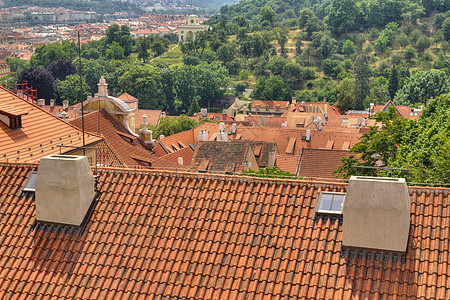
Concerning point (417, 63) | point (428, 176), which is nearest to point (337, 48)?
point (417, 63)

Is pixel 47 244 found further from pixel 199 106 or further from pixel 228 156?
pixel 199 106

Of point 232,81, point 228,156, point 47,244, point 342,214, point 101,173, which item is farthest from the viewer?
point 232,81

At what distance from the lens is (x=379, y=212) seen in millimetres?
11422

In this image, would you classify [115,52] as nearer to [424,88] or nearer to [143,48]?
[143,48]

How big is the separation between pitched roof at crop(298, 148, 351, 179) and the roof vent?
33.3 metres

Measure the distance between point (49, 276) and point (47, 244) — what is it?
31.5 inches

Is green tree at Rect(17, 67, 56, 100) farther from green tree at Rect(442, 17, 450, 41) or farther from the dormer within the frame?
the dormer

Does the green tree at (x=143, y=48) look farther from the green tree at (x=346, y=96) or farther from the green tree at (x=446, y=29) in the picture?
the green tree at (x=446, y=29)

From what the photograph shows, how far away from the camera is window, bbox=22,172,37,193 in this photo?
14.0 m

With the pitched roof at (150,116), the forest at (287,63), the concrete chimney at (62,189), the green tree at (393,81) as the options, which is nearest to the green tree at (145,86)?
the forest at (287,63)

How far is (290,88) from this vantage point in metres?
146

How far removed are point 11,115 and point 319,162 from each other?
28874 mm

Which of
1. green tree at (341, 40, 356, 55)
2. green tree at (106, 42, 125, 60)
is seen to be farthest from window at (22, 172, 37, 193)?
green tree at (106, 42, 125, 60)

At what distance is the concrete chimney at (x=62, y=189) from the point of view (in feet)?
42.4
